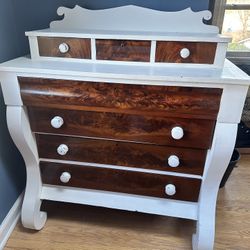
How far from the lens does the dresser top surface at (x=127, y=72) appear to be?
0.83m

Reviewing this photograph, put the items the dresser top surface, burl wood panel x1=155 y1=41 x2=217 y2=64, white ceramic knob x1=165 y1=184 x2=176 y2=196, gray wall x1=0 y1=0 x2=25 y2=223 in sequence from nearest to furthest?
the dresser top surface → burl wood panel x1=155 y1=41 x2=217 y2=64 → white ceramic knob x1=165 y1=184 x2=176 y2=196 → gray wall x1=0 y1=0 x2=25 y2=223

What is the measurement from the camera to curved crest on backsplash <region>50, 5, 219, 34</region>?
1135mm

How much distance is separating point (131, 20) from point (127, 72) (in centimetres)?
43

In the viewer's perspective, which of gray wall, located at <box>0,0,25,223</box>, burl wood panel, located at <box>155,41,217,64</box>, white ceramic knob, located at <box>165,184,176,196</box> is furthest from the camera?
gray wall, located at <box>0,0,25,223</box>

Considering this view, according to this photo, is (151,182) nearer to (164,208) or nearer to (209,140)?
(164,208)

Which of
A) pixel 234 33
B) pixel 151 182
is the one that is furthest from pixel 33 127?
pixel 234 33

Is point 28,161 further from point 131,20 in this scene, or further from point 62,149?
point 131,20

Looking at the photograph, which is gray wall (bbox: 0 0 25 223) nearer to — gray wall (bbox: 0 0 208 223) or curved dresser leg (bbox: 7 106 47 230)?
gray wall (bbox: 0 0 208 223)

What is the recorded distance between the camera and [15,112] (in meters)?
1.01

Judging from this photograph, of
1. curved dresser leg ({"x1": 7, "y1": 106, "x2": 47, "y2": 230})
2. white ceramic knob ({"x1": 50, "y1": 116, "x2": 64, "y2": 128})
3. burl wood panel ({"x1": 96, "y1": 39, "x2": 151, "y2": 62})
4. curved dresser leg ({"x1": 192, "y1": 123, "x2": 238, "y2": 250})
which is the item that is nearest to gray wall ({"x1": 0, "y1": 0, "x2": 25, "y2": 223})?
curved dresser leg ({"x1": 7, "y1": 106, "x2": 47, "y2": 230})

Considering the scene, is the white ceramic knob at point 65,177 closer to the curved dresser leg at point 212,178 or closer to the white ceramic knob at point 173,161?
the white ceramic knob at point 173,161

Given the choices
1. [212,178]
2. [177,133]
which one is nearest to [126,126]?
[177,133]

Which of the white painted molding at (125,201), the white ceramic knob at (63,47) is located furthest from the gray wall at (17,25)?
the white ceramic knob at (63,47)

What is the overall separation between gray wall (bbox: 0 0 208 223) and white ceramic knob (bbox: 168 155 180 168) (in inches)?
29.1
